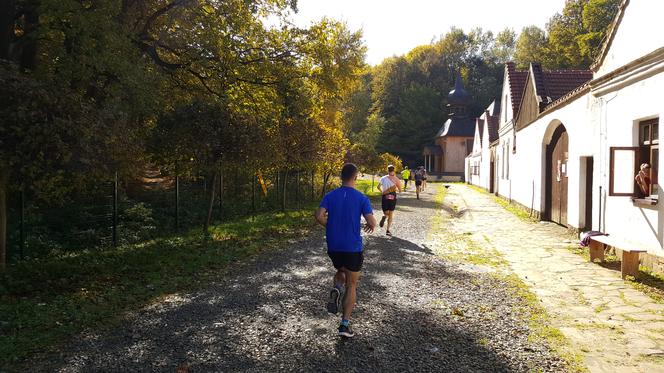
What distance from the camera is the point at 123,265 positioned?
27.4 ft

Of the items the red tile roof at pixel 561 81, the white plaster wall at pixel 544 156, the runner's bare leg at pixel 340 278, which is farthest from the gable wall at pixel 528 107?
the runner's bare leg at pixel 340 278

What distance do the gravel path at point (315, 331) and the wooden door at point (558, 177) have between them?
24.3ft

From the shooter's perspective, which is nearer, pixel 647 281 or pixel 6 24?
pixel 647 281

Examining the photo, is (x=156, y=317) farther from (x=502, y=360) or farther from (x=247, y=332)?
(x=502, y=360)

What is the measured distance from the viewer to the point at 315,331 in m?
4.96

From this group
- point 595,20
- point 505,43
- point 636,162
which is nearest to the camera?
point 636,162

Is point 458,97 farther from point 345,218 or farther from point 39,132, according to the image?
point 345,218

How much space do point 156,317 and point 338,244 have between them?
2.29 metres

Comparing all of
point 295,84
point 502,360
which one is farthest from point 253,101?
point 502,360

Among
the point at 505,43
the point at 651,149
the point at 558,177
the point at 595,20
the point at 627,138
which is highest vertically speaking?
the point at 505,43

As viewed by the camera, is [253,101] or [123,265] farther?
[253,101]

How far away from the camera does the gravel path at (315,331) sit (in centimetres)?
416

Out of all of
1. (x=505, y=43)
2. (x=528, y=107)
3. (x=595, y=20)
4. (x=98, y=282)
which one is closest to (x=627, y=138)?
(x=98, y=282)

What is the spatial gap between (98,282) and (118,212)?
677 cm
